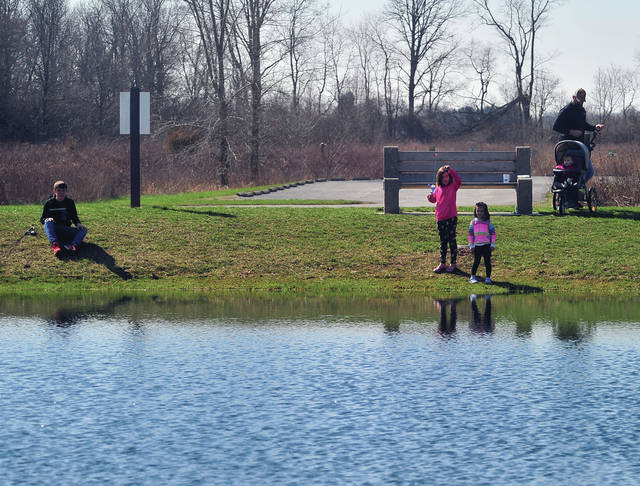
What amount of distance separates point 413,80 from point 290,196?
152ft

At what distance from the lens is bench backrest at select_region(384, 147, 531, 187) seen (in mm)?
22578

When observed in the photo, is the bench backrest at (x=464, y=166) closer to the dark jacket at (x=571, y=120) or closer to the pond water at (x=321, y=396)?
the dark jacket at (x=571, y=120)

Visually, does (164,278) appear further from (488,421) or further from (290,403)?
(488,421)

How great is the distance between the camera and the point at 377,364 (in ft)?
33.6

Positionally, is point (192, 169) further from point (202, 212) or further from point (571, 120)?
point (571, 120)

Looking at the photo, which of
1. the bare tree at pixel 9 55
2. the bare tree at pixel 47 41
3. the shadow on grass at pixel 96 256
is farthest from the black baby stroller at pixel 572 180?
the bare tree at pixel 47 41

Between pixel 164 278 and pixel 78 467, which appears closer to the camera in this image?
pixel 78 467

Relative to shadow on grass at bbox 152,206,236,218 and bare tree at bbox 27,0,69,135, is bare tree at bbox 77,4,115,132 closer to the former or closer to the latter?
bare tree at bbox 27,0,69,135

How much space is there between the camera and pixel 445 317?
13.4 meters

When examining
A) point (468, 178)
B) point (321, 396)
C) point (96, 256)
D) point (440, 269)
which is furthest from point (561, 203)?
point (321, 396)

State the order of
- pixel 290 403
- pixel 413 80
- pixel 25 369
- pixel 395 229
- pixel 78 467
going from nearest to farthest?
pixel 78 467 < pixel 290 403 < pixel 25 369 < pixel 395 229 < pixel 413 80

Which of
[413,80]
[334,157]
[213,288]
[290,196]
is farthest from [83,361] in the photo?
[413,80]

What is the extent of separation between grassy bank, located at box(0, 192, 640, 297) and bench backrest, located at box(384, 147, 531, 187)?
1.65 meters

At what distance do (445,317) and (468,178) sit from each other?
977 centimetres
